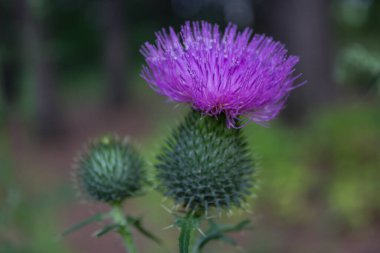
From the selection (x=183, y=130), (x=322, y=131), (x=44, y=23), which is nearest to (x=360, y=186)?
(x=322, y=131)

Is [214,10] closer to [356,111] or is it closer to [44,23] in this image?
[44,23]

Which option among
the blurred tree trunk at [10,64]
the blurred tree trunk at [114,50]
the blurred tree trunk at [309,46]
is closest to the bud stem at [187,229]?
the blurred tree trunk at [309,46]

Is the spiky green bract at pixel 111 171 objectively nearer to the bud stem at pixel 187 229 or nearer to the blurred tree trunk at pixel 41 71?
the bud stem at pixel 187 229

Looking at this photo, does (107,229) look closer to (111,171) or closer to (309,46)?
(111,171)

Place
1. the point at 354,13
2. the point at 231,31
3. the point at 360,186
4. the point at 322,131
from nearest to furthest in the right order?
1. the point at 231,31
2. the point at 360,186
3. the point at 322,131
4. the point at 354,13

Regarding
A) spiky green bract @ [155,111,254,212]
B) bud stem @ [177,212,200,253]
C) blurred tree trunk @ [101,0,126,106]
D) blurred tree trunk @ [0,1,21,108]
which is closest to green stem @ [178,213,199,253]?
bud stem @ [177,212,200,253]
